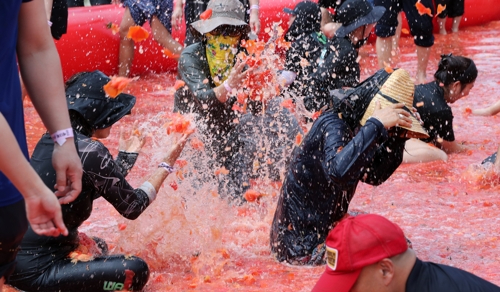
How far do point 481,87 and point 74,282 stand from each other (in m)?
6.25

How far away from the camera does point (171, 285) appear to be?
409cm

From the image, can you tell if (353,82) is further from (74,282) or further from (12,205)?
(12,205)

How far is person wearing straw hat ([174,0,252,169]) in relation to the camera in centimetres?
538

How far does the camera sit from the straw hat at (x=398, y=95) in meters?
3.71

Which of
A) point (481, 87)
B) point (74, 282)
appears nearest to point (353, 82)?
point (481, 87)

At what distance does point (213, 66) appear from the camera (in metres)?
5.49

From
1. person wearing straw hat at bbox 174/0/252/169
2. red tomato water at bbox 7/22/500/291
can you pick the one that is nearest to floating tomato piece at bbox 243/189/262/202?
red tomato water at bbox 7/22/500/291

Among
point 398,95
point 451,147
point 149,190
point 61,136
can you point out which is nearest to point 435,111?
point 451,147

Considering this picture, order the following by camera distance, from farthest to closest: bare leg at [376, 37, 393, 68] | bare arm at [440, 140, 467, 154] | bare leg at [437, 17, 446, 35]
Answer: bare leg at [437, 17, 446, 35]
bare leg at [376, 37, 393, 68]
bare arm at [440, 140, 467, 154]

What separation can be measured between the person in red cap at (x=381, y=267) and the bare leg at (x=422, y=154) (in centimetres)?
398

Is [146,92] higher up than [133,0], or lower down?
lower down

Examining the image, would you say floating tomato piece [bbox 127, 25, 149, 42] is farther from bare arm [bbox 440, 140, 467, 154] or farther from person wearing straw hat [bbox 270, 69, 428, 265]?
person wearing straw hat [bbox 270, 69, 428, 265]

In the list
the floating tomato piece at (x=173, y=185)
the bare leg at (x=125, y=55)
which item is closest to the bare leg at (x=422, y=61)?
the bare leg at (x=125, y=55)

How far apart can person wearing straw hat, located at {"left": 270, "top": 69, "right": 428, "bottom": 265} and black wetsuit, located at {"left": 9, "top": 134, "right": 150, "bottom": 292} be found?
0.91m
